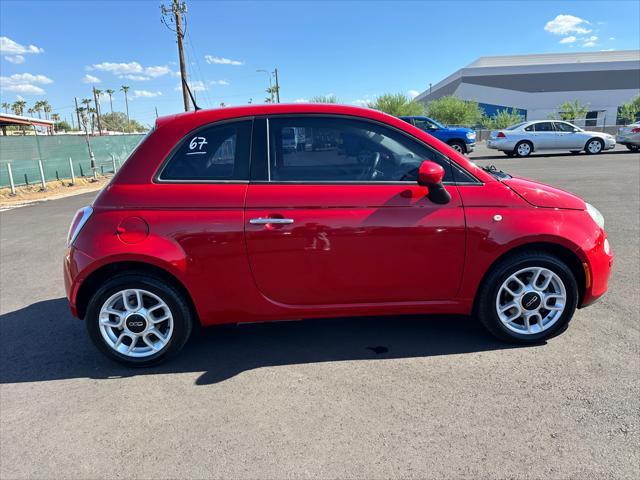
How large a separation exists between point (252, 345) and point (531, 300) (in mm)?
2188

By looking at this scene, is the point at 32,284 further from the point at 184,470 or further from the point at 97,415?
the point at 184,470

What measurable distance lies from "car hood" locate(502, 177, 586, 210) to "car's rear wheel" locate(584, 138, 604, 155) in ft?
64.3

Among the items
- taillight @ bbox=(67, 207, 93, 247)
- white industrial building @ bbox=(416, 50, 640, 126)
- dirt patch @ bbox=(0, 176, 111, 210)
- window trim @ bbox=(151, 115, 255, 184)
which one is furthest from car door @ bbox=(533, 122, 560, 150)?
white industrial building @ bbox=(416, 50, 640, 126)

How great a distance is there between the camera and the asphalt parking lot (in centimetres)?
231

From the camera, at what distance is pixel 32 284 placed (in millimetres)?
5391

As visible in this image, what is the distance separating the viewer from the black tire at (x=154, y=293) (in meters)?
3.15

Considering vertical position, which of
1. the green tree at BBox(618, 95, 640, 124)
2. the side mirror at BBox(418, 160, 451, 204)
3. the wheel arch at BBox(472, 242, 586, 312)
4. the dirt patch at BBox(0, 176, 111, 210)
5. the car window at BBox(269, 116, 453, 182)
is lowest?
the dirt patch at BBox(0, 176, 111, 210)

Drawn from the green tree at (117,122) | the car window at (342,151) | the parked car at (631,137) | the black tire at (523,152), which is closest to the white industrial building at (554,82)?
the parked car at (631,137)

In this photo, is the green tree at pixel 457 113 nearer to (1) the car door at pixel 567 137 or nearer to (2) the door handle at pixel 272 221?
(1) the car door at pixel 567 137

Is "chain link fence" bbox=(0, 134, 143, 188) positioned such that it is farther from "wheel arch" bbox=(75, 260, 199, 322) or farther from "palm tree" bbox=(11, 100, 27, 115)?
"palm tree" bbox=(11, 100, 27, 115)

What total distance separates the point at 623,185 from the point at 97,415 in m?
11.9

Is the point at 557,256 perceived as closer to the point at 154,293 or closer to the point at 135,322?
the point at 154,293

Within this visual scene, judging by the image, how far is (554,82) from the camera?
62.1 metres

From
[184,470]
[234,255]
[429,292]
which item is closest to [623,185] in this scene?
[429,292]
